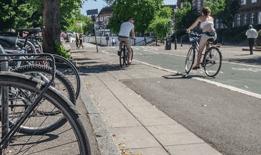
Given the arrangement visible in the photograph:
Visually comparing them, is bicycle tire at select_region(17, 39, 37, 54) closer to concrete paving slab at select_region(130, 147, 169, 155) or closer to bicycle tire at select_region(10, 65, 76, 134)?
bicycle tire at select_region(10, 65, 76, 134)

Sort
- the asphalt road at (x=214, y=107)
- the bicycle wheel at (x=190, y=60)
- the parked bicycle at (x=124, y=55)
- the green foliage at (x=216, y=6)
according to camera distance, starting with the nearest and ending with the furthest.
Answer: the asphalt road at (x=214, y=107) < the bicycle wheel at (x=190, y=60) < the parked bicycle at (x=124, y=55) < the green foliage at (x=216, y=6)

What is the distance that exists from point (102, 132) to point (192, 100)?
3593 millimetres

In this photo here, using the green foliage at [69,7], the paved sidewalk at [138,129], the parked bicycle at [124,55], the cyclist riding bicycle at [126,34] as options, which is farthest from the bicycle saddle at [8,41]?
the green foliage at [69,7]

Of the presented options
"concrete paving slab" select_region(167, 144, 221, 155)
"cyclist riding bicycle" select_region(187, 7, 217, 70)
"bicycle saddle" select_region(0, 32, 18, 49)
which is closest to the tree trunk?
"cyclist riding bicycle" select_region(187, 7, 217, 70)

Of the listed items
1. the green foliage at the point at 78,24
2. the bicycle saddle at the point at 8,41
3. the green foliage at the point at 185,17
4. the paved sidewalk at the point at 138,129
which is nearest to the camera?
the paved sidewalk at the point at 138,129

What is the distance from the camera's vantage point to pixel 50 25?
19.4 meters

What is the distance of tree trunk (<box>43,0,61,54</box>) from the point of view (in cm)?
1919

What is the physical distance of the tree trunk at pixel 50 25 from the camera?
19188mm

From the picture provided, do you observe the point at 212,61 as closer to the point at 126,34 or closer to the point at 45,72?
the point at 126,34

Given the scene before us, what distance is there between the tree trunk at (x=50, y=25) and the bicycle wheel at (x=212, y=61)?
23.2 feet

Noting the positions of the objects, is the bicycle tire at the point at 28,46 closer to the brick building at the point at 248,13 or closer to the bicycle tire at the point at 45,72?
the bicycle tire at the point at 45,72

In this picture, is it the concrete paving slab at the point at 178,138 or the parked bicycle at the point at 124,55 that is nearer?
the concrete paving slab at the point at 178,138

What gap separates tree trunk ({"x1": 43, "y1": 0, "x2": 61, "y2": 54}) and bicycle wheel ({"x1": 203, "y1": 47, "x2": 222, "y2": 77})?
279 inches

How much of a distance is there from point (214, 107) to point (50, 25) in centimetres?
1170
